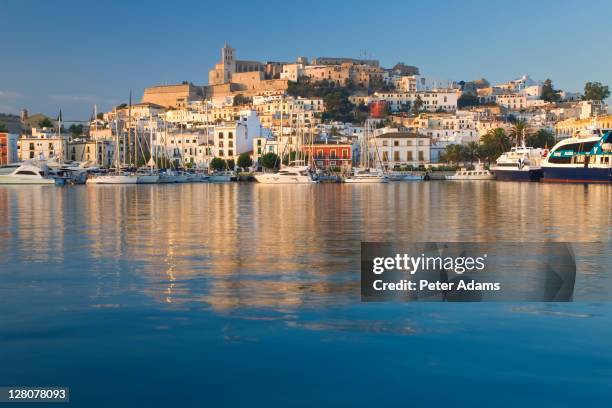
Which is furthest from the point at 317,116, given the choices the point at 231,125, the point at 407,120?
the point at 231,125

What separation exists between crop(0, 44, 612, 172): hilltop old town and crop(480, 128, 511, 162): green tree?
0.21 m

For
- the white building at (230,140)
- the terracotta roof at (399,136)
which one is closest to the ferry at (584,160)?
the terracotta roof at (399,136)

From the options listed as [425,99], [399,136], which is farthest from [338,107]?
[399,136]

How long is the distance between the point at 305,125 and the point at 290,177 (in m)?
54.3

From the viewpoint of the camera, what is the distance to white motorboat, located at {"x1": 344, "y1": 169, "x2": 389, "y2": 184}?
86.0 m

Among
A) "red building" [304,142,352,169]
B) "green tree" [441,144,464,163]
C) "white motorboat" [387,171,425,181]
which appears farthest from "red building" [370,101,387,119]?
"white motorboat" [387,171,425,181]

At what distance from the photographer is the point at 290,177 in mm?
83000

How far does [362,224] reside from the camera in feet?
84.7

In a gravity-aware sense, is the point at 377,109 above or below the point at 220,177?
above

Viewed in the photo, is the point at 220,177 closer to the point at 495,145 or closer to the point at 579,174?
the point at 579,174

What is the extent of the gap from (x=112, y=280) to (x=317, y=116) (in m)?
141

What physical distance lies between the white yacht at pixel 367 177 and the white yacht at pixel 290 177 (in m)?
5.24

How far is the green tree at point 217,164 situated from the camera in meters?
104

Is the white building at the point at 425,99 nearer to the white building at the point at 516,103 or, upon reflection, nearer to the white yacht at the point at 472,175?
the white building at the point at 516,103
